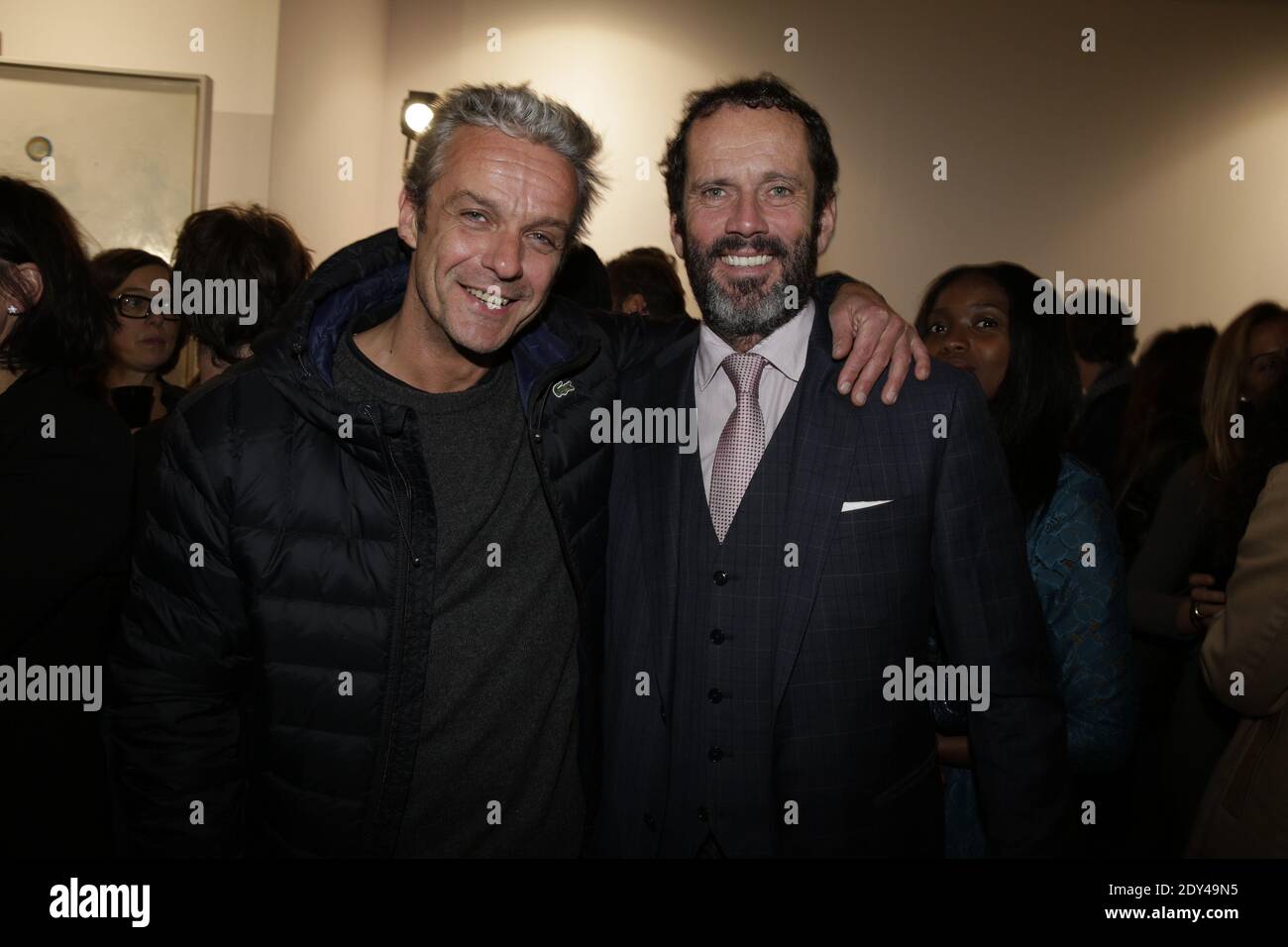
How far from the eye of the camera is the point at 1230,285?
5500mm

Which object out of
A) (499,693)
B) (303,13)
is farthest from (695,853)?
(303,13)

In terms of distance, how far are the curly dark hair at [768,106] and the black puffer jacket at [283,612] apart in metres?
0.74

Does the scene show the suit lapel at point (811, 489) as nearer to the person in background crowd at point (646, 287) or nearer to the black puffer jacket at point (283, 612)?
Answer: the black puffer jacket at point (283, 612)

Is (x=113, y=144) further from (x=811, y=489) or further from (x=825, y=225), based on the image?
(x=811, y=489)

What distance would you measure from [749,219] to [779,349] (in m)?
0.23

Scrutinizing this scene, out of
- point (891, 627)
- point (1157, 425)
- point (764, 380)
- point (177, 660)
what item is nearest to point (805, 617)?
point (891, 627)

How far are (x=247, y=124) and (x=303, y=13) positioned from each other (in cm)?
56

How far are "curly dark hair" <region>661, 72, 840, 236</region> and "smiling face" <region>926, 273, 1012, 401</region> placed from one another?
1.76ft

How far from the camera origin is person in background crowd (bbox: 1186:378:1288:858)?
173cm

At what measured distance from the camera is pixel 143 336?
267cm

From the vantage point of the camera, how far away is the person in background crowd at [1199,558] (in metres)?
2.35

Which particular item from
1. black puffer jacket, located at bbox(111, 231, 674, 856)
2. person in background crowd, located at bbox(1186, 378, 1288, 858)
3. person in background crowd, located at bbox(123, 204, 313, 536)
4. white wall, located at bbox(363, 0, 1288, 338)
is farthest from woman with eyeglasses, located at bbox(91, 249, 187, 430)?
person in background crowd, located at bbox(1186, 378, 1288, 858)

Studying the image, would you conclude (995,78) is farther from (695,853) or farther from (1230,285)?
(695,853)

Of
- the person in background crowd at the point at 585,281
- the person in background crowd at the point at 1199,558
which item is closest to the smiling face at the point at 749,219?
the person in background crowd at the point at 585,281
